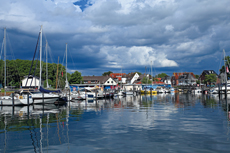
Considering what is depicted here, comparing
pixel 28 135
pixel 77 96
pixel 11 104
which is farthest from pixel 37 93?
pixel 28 135

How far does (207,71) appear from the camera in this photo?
177500 millimetres

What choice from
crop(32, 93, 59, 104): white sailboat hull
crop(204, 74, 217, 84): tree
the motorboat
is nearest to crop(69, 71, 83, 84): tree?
crop(32, 93, 59, 104): white sailboat hull

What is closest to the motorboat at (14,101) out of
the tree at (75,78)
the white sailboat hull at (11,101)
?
the white sailboat hull at (11,101)

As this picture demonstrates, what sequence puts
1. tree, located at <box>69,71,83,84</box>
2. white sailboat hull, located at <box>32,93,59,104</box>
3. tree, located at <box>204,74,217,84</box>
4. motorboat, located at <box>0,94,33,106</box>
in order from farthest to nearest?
tree, located at <box>204,74,217,84</box> < tree, located at <box>69,71,83,84</box> < white sailboat hull, located at <box>32,93,59,104</box> < motorboat, located at <box>0,94,33,106</box>

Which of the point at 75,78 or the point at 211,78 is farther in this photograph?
the point at 211,78

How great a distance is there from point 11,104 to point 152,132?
3481 centimetres

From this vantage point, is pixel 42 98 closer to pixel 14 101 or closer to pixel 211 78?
pixel 14 101

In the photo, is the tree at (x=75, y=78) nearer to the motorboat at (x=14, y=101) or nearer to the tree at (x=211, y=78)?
the motorboat at (x=14, y=101)

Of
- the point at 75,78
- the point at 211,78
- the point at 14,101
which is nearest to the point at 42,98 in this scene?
the point at 14,101

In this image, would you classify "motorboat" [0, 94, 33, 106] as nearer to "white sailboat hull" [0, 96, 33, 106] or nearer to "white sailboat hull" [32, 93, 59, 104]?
"white sailboat hull" [0, 96, 33, 106]

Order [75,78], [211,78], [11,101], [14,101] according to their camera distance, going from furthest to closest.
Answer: [211,78] < [75,78] < [11,101] < [14,101]

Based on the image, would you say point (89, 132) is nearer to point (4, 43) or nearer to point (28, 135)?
point (28, 135)

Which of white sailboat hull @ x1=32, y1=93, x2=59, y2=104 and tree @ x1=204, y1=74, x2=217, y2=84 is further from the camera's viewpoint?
tree @ x1=204, y1=74, x2=217, y2=84

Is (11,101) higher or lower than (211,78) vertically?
lower
